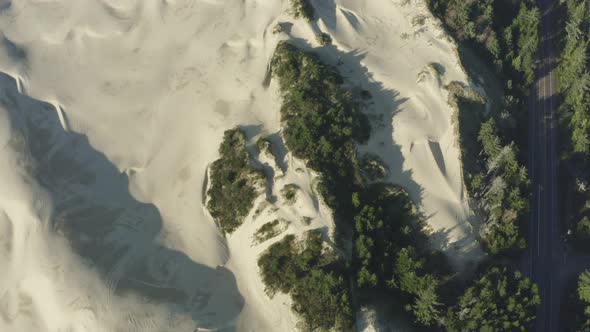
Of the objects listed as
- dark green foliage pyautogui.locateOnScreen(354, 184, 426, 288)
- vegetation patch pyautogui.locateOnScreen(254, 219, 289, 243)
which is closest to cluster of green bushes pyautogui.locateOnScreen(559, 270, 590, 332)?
dark green foliage pyautogui.locateOnScreen(354, 184, 426, 288)

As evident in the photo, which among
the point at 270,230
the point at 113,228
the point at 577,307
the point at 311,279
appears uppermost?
the point at 577,307

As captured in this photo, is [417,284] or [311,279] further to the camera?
[417,284]

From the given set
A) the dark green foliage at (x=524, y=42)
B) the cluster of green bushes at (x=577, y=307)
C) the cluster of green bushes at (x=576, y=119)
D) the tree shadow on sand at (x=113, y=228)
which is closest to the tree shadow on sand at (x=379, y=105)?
the cluster of green bushes at (x=577, y=307)

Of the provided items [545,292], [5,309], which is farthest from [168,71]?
[545,292]

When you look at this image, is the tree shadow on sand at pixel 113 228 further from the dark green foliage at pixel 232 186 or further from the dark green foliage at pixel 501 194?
the dark green foliage at pixel 501 194

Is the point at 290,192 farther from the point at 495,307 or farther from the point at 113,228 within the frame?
the point at 495,307

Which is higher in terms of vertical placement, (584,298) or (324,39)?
(324,39)

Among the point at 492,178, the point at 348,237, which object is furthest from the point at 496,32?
the point at 348,237

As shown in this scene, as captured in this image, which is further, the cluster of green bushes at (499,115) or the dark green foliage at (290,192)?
the cluster of green bushes at (499,115)
